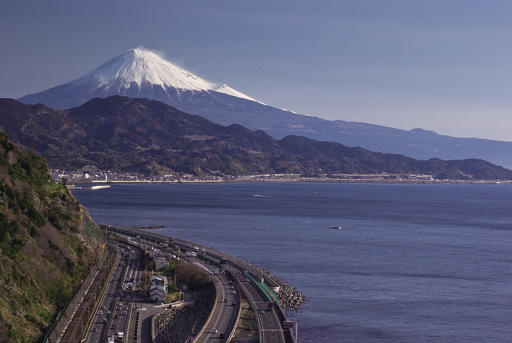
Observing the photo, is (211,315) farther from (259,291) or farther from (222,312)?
(259,291)

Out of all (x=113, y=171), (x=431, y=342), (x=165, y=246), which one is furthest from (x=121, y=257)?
(x=113, y=171)

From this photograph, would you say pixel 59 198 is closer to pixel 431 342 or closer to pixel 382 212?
pixel 431 342

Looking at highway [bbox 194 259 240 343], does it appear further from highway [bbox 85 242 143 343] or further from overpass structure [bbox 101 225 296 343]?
highway [bbox 85 242 143 343]

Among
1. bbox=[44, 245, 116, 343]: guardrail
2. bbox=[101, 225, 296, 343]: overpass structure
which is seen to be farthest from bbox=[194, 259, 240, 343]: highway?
bbox=[44, 245, 116, 343]: guardrail

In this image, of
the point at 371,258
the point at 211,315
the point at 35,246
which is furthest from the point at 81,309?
the point at 371,258

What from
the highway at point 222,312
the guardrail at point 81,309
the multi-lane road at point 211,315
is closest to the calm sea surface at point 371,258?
the multi-lane road at point 211,315

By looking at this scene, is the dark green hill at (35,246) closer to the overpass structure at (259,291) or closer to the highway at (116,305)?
the highway at (116,305)
